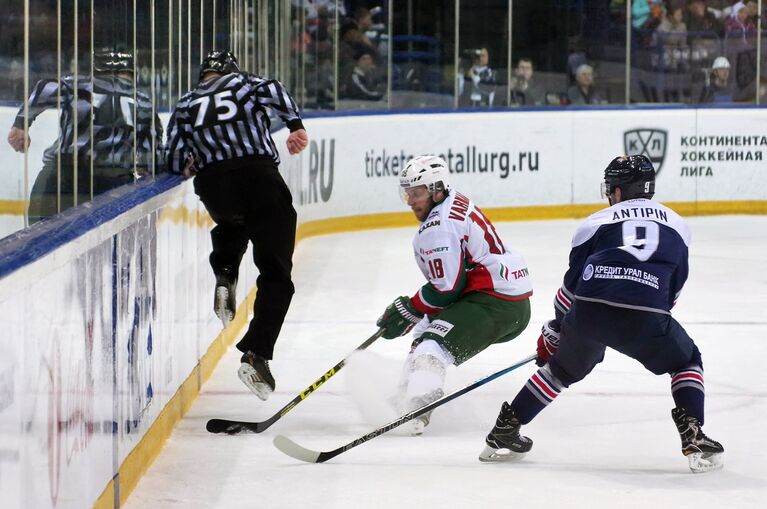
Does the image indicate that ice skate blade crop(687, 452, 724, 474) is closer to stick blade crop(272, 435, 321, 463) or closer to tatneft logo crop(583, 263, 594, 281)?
tatneft logo crop(583, 263, 594, 281)

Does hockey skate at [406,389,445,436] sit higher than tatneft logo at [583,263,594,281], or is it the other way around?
tatneft logo at [583,263,594,281]

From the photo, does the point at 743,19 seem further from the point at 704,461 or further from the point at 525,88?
the point at 704,461

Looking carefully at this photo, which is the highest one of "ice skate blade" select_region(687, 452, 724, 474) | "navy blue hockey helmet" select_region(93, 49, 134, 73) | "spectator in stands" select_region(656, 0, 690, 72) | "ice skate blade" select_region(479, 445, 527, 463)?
"spectator in stands" select_region(656, 0, 690, 72)

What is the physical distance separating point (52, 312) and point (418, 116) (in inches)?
383

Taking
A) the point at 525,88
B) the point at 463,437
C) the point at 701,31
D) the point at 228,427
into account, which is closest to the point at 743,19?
the point at 701,31

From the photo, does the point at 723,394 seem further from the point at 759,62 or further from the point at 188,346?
the point at 759,62

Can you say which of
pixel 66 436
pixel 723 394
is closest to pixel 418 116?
pixel 723 394

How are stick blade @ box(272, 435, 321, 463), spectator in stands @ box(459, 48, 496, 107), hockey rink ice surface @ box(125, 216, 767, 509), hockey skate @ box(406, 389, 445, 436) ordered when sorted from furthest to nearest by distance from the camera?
spectator in stands @ box(459, 48, 496, 107) → hockey skate @ box(406, 389, 445, 436) → stick blade @ box(272, 435, 321, 463) → hockey rink ice surface @ box(125, 216, 767, 509)

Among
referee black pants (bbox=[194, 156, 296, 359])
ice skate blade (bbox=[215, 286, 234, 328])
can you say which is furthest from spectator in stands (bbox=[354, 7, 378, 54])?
referee black pants (bbox=[194, 156, 296, 359])

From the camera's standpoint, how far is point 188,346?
529cm

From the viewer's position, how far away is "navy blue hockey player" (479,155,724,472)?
4164mm

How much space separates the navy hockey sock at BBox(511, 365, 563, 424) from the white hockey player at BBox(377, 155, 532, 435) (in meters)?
0.52

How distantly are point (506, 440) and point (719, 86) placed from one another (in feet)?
34.3

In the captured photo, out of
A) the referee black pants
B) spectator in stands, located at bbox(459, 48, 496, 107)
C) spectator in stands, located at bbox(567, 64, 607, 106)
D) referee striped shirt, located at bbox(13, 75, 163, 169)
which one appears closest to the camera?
referee striped shirt, located at bbox(13, 75, 163, 169)
